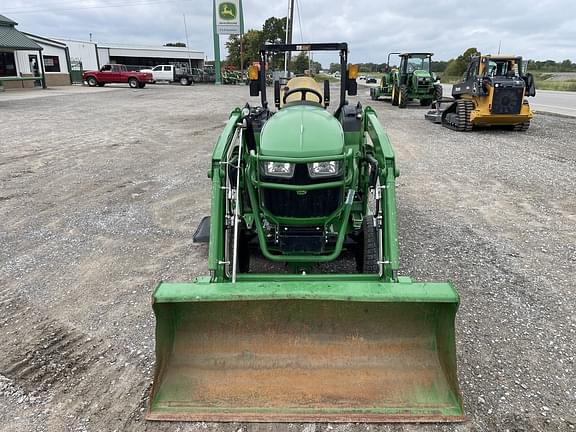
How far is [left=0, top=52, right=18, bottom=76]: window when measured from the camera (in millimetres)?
29234

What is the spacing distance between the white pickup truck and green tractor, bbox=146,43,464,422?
37438 millimetres

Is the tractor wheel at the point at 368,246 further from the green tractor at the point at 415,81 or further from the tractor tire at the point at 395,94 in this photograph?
the tractor tire at the point at 395,94

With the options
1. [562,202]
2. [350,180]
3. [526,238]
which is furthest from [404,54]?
[350,180]

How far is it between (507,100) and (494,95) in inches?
14.8

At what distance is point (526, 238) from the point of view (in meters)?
5.26

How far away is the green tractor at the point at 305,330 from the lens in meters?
2.57

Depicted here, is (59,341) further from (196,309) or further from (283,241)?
(283,241)

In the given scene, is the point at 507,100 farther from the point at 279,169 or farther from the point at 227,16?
the point at 227,16

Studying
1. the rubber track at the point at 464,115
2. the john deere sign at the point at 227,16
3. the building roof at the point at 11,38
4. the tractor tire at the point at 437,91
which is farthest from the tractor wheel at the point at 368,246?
the john deere sign at the point at 227,16

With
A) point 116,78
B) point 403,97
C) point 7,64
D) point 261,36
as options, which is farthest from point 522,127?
point 261,36

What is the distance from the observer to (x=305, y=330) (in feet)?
9.17

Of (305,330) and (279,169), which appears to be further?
A: (279,169)

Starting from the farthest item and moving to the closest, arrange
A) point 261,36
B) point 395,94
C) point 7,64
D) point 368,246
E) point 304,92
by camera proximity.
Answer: point 261,36, point 7,64, point 395,94, point 304,92, point 368,246

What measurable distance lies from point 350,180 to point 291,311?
1.17m
